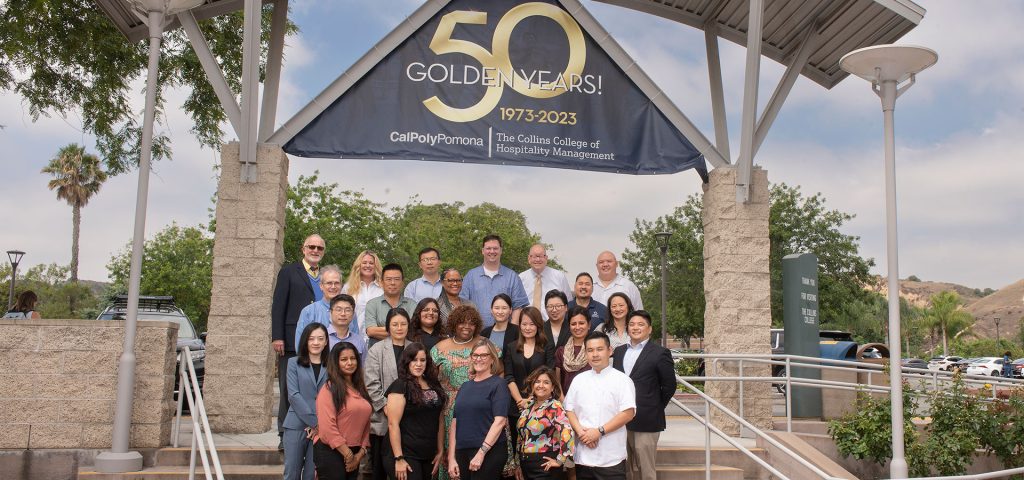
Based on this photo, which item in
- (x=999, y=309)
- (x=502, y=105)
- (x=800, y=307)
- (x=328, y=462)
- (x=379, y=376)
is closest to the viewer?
(x=328, y=462)

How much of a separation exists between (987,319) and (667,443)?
131887 millimetres

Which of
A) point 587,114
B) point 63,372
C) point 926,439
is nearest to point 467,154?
point 587,114

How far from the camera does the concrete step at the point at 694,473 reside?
7.62 m

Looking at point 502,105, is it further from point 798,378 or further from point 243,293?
point 798,378

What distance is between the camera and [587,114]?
10.4m

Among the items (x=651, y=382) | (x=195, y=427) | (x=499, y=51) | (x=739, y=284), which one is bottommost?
(x=195, y=427)

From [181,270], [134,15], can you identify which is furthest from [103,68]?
[181,270]

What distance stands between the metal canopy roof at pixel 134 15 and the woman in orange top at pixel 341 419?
5842mm

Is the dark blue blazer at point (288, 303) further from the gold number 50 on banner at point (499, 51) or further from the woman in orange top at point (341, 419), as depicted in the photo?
the gold number 50 on banner at point (499, 51)

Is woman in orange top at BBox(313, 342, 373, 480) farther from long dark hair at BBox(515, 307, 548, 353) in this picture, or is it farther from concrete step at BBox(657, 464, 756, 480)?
concrete step at BBox(657, 464, 756, 480)

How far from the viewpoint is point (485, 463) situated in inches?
237

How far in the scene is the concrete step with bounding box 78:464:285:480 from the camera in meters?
6.99

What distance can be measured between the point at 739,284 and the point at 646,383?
381cm

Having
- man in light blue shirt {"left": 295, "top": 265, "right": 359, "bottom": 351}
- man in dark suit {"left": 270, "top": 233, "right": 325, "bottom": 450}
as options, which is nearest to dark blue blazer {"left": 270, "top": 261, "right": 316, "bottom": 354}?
man in dark suit {"left": 270, "top": 233, "right": 325, "bottom": 450}
